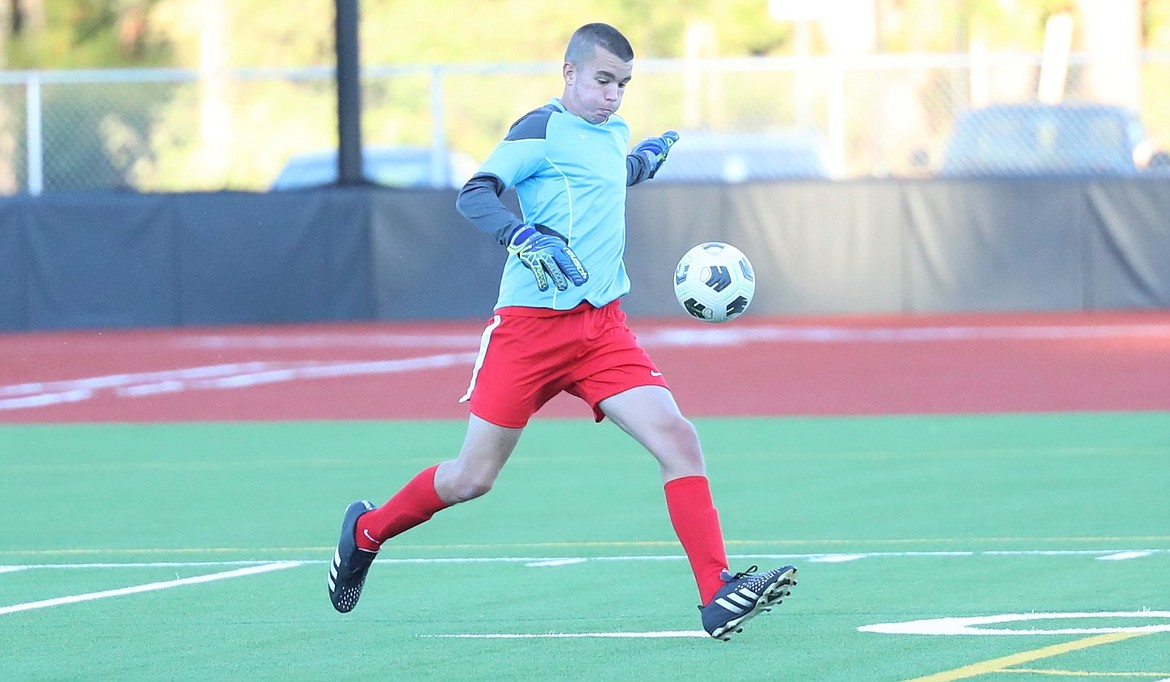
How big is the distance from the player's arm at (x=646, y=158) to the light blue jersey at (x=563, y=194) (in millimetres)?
339

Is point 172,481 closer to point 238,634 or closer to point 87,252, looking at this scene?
point 238,634

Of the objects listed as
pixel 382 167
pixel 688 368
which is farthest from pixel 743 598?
pixel 382 167

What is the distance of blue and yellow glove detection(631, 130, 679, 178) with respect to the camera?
738 cm

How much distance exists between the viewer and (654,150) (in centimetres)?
747

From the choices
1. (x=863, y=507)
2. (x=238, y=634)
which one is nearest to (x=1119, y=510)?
(x=863, y=507)

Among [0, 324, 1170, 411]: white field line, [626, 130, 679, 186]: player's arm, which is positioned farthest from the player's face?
[0, 324, 1170, 411]: white field line

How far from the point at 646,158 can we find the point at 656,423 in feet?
3.98

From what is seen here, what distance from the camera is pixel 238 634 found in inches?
266

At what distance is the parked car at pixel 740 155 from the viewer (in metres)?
25.6

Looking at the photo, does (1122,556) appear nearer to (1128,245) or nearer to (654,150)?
(654,150)

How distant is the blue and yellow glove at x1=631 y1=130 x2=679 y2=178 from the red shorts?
844 millimetres

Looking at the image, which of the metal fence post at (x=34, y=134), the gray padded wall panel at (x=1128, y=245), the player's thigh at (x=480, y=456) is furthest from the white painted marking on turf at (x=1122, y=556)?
the metal fence post at (x=34, y=134)

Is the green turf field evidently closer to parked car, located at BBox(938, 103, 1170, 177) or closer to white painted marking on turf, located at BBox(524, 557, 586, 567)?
white painted marking on turf, located at BBox(524, 557, 586, 567)

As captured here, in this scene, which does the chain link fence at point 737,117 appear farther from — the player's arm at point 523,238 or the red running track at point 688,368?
the player's arm at point 523,238
